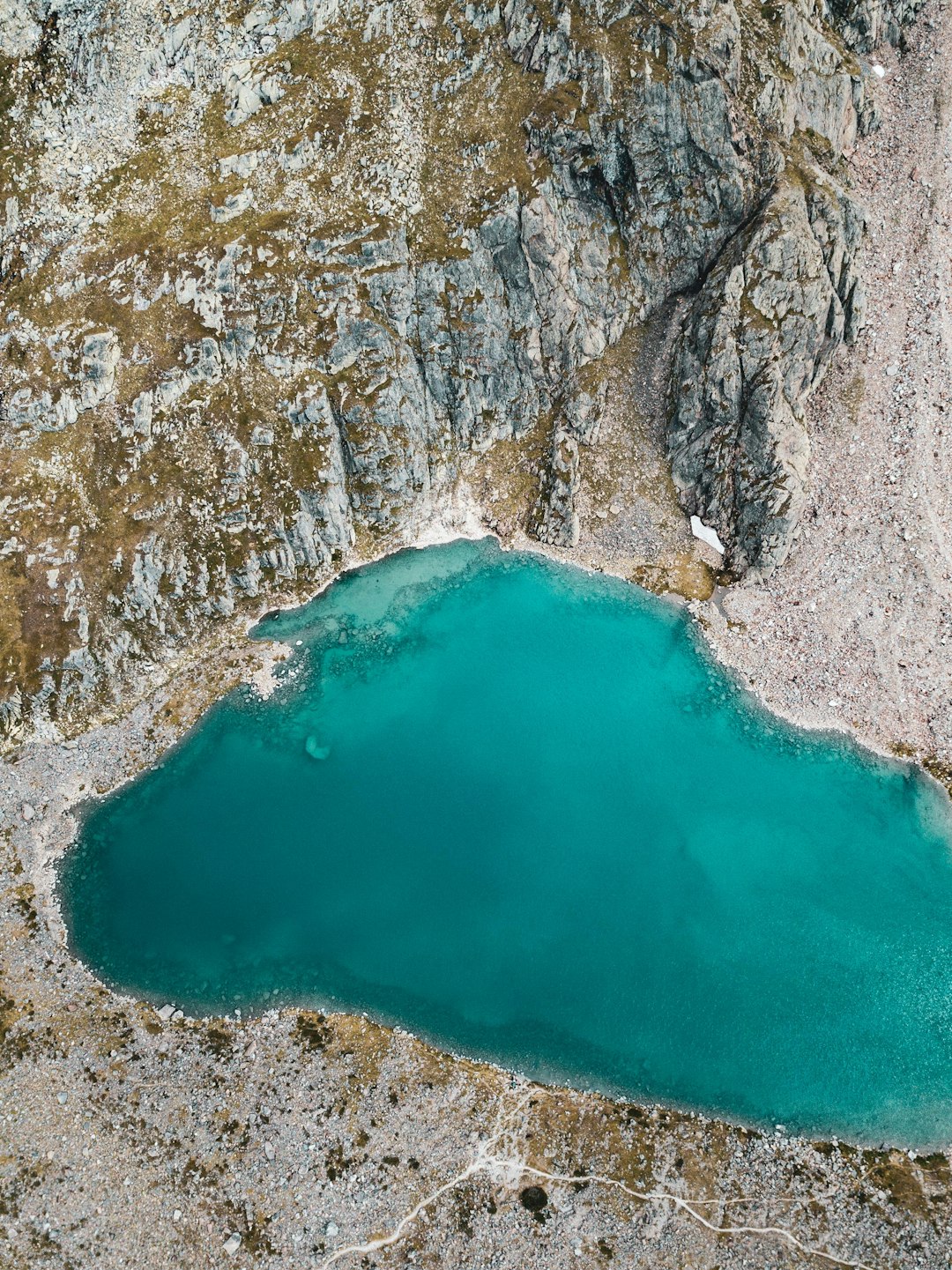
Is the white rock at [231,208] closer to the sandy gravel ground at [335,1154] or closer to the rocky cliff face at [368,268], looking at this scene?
the rocky cliff face at [368,268]

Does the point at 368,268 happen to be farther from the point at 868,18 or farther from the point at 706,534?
the point at 868,18

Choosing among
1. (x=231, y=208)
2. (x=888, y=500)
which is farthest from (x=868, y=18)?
(x=231, y=208)

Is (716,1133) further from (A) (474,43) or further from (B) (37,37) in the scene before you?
(B) (37,37)

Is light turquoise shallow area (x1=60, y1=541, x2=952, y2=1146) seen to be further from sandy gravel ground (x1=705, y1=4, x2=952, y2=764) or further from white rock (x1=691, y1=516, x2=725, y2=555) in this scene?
white rock (x1=691, y1=516, x2=725, y2=555)

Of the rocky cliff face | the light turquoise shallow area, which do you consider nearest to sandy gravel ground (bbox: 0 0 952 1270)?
the light turquoise shallow area

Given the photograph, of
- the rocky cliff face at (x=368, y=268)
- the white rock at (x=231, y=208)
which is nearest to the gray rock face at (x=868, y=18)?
the rocky cliff face at (x=368, y=268)
